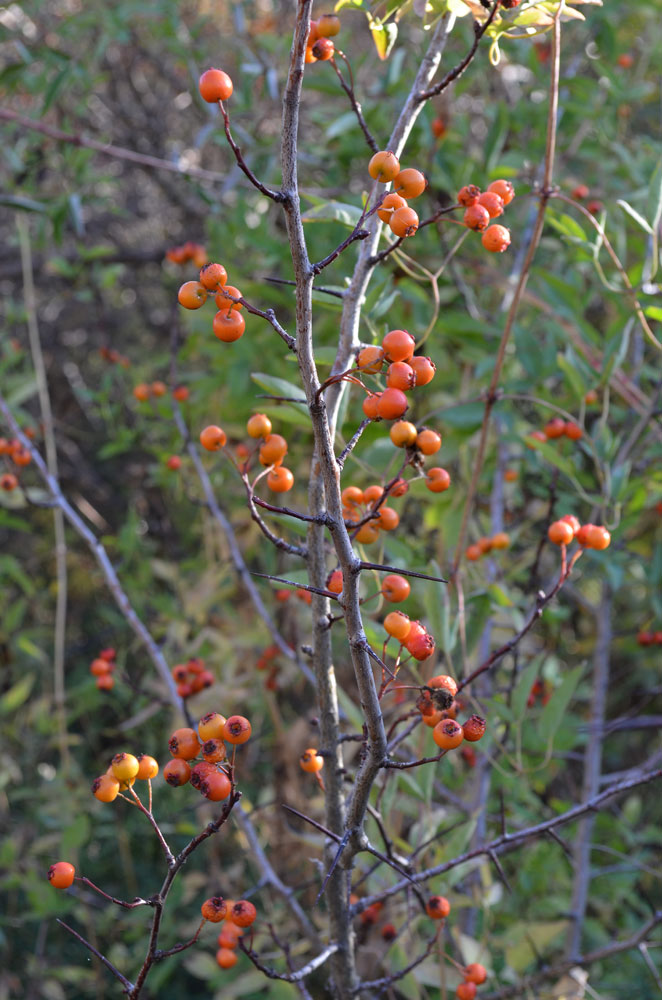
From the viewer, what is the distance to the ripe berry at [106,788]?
880mm

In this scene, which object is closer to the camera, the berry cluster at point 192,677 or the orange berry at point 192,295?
the orange berry at point 192,295

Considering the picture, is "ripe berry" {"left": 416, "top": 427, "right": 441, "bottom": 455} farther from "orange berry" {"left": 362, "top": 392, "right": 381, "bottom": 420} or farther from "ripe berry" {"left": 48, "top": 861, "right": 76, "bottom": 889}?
"ripe berry" {"left": 48, "top": 861, "right": 76, "bottom": 889}

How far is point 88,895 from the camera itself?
9.30 ft

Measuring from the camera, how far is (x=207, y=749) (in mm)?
875

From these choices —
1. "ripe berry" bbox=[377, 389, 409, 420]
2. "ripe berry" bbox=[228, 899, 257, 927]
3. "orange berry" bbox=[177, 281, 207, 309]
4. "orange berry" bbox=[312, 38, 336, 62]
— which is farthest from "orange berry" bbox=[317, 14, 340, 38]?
"ripe berry" bbox=[228, 899, 257, 927]

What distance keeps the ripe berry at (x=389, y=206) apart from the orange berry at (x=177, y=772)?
61 centimetres

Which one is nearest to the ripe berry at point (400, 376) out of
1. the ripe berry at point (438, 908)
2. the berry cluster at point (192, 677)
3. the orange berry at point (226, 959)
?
the ripe berry at point (438, 908)

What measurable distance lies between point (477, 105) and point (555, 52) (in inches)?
123

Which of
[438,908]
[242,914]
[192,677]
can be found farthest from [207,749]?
[192,677]

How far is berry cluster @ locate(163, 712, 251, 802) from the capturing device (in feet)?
2.79

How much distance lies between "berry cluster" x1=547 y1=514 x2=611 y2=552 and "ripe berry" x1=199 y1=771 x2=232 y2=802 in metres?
0.60

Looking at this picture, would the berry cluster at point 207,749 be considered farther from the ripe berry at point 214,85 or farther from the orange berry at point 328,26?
the orange berry at point 328,26

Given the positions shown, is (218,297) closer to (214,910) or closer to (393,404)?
(393,404)

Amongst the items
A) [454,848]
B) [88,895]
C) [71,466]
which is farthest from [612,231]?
[71,466]
